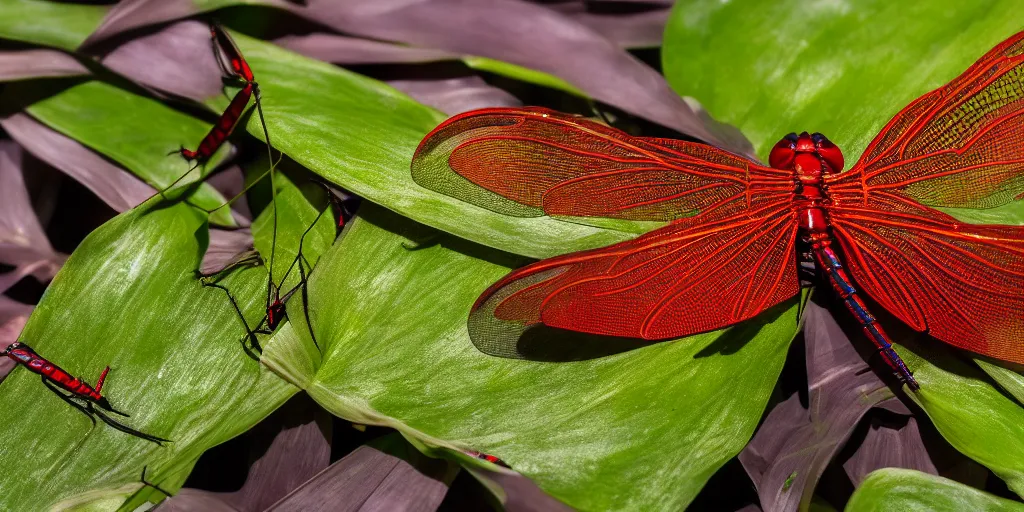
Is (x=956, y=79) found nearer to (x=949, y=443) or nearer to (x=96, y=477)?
(x=949, y=443)

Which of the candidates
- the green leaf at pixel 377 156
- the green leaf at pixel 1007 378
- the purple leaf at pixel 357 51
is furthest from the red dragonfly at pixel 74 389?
the green leaf at pixel 1007 378

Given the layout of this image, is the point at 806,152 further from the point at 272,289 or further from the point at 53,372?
the point at 53,372

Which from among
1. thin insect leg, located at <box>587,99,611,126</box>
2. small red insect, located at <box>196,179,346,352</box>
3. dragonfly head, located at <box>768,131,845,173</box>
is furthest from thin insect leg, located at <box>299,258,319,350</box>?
dragonfly head, located at <box>768,131,845,173</box>

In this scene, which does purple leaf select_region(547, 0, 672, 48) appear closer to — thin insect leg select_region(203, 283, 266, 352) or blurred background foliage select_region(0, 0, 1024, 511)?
blurred background foliage select_region(0, 0, 1024, 511)

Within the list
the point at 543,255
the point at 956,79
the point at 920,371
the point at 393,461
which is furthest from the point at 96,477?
the point at 956,79

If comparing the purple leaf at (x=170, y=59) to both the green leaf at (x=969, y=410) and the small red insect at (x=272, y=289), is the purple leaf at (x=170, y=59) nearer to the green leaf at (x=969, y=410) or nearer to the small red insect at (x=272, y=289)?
the small red insect at (x=272, y=289)

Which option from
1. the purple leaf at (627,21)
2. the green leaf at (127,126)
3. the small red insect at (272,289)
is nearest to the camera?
the small red insect at (272,289)

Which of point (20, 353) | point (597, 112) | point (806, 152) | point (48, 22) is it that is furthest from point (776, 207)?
point (48, 22)
